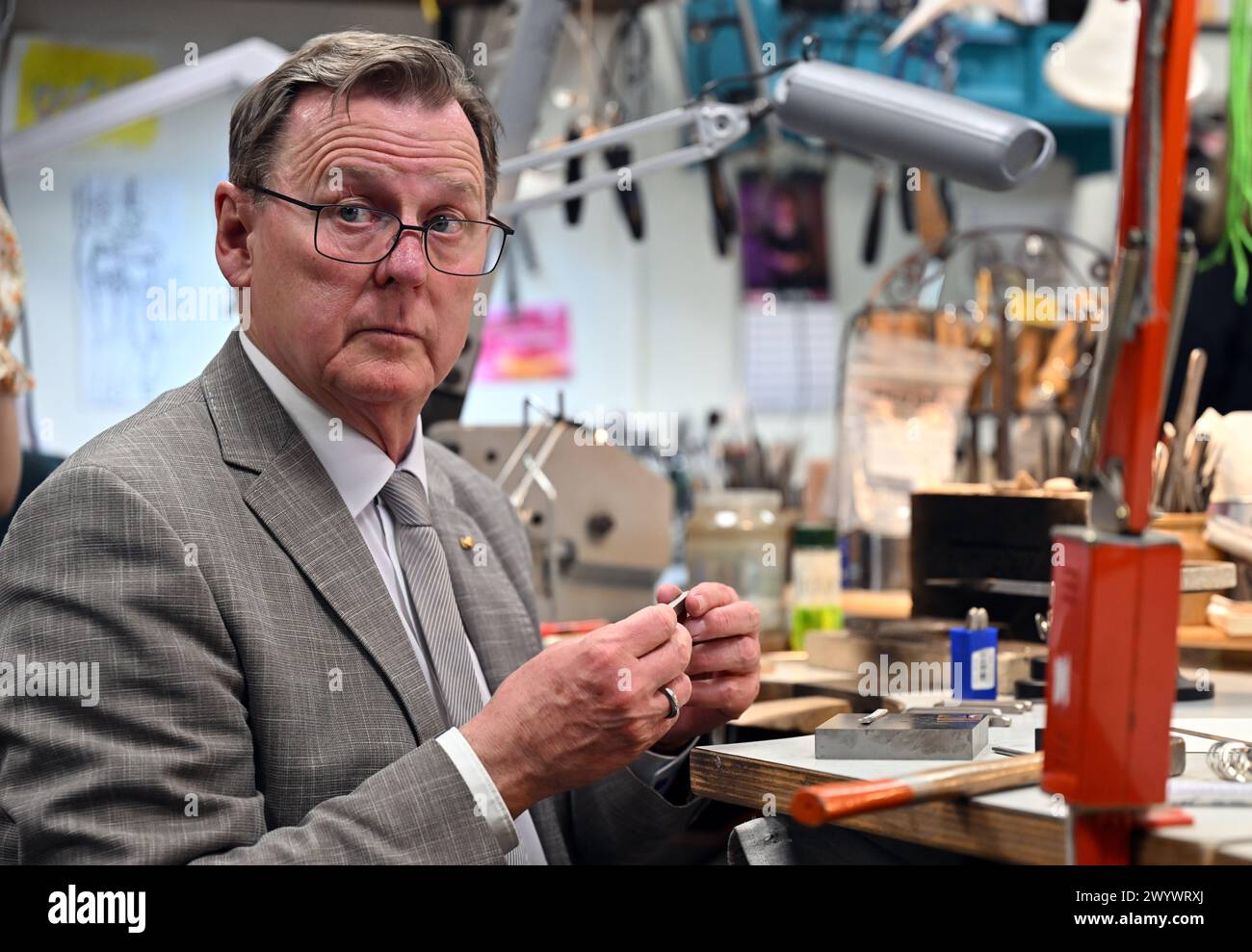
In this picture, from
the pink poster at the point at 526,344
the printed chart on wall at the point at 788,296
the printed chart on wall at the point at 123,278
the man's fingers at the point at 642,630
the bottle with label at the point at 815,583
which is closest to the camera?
the man's fingers at the point at 642,630

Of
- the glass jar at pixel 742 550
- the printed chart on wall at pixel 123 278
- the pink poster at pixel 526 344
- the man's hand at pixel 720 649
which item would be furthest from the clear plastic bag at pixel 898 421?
the pink poster at pixel 526 344

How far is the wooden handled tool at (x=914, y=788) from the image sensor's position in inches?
32.8

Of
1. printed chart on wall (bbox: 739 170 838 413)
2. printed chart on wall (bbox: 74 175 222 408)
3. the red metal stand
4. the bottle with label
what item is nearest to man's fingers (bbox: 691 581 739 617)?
the red metal stand

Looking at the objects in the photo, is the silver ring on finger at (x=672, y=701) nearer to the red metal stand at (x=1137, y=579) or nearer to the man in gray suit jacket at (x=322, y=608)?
the man in gray suit jacket at (x=322, y=608)

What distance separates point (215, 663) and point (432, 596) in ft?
0.99

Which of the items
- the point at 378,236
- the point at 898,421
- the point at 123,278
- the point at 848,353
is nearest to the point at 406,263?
the point at 378,236

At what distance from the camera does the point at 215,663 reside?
1.05 m

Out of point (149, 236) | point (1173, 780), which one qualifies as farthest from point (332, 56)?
point (149, 236)

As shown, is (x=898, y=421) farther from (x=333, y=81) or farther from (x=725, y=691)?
(x=333, y=81)

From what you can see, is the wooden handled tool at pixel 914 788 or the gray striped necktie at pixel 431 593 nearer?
the wooden handled tool at pixel 914 788

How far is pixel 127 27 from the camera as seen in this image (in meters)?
4.80

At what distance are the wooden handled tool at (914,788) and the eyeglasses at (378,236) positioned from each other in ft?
2.04

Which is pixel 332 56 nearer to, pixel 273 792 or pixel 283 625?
pixel 283 625

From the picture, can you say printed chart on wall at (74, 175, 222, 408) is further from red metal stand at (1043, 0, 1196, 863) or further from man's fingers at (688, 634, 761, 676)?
red metal stand at (1043, 0, 1196, 863)
